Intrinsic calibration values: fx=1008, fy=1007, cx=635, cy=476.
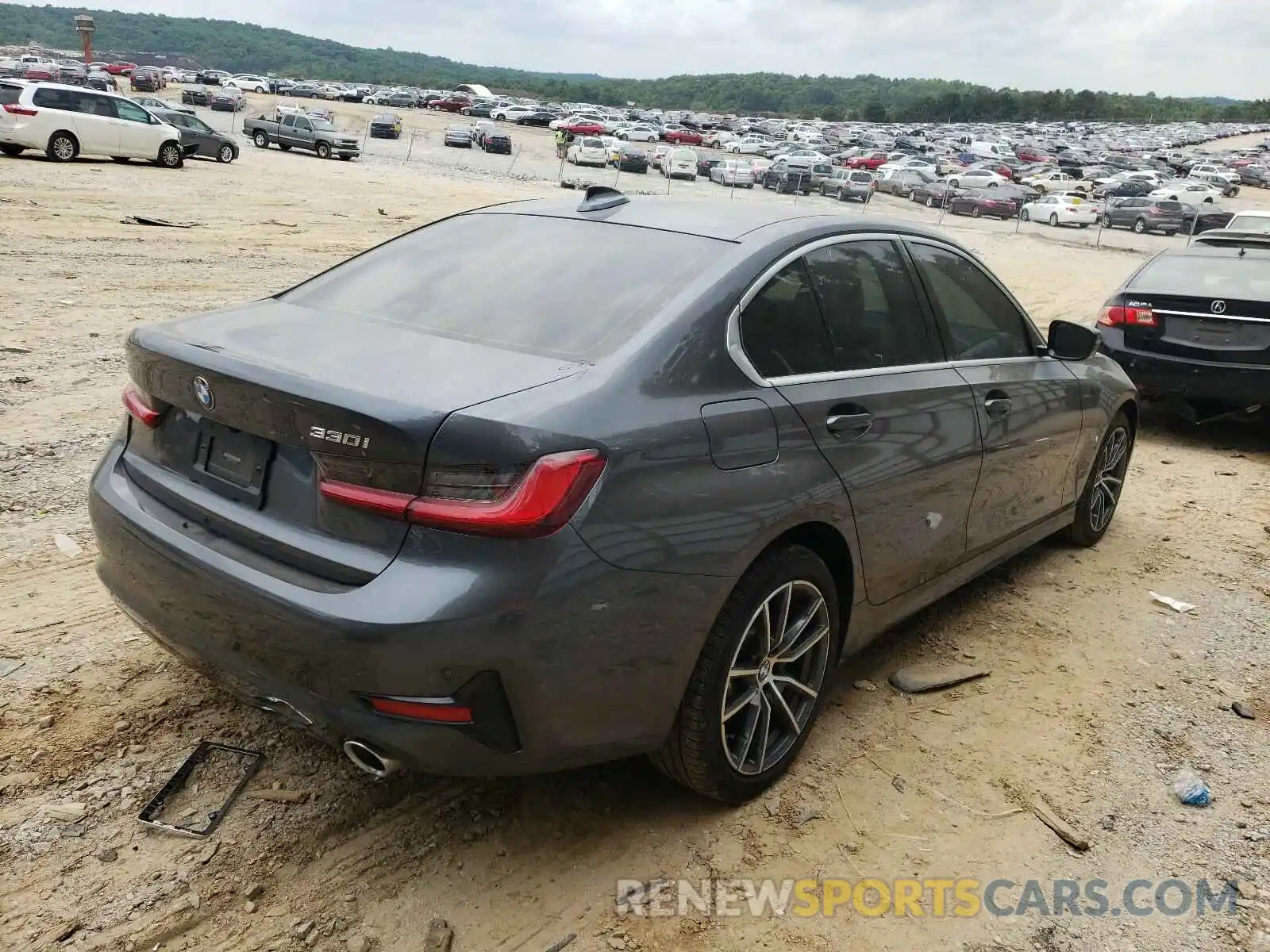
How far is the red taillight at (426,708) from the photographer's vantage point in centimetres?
231

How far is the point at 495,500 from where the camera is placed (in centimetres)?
228

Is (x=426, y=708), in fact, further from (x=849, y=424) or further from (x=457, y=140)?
(x=457, y=140)

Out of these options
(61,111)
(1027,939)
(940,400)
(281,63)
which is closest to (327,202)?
(61,111)

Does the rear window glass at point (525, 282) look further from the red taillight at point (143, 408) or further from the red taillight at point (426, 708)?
the red taillight at point (426, 708)

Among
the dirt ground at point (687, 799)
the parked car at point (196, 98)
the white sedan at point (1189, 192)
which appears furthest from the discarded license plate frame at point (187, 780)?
the parked car at point (196, 98)

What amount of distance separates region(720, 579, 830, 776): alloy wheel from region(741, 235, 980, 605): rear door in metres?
0.34

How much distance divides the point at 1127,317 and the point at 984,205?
35489 mm

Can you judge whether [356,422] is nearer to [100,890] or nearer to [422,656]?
[422,656]

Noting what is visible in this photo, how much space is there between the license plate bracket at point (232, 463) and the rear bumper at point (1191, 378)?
6.75m

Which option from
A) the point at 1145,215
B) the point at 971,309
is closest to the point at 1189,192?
the point at 1145,215

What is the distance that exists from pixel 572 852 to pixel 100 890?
3.99 ft

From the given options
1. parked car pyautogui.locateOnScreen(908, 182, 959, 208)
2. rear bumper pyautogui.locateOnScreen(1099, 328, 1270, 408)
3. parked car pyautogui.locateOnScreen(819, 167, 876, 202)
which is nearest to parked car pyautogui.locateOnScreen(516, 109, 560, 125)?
parked car pyautogui.locateOnScreen(908, 182, 959, 208)

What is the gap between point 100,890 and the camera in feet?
8.40

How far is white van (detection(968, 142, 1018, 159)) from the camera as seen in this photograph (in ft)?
302
